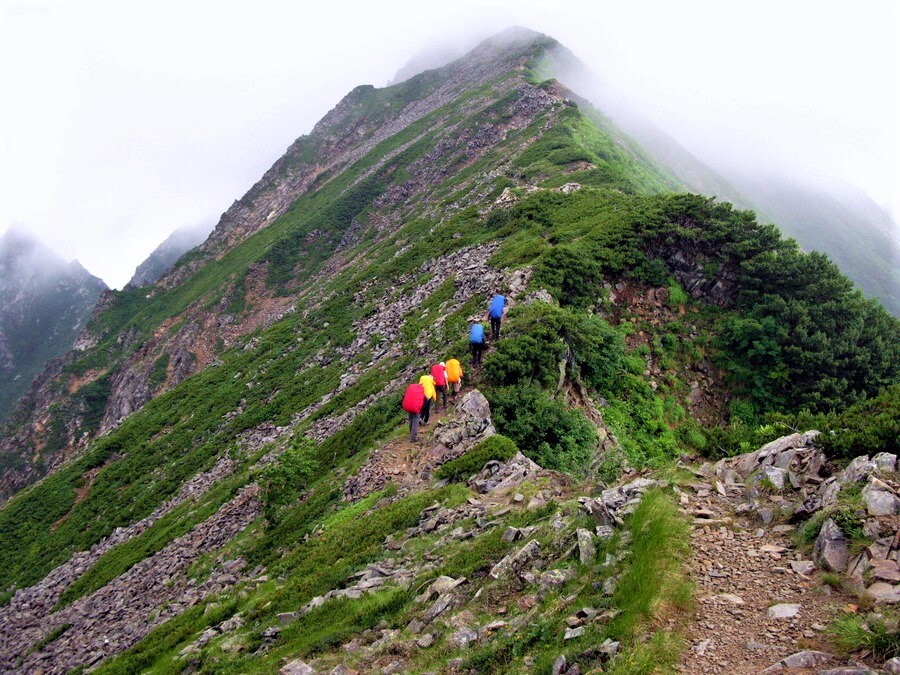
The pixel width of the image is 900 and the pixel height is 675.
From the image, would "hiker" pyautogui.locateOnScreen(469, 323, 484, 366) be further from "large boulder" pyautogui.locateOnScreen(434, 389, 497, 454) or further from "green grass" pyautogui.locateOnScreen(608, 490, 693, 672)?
"green grass" pyautogui.locateOnScreen(608, 490, 693, 672)

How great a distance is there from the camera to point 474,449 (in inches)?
539

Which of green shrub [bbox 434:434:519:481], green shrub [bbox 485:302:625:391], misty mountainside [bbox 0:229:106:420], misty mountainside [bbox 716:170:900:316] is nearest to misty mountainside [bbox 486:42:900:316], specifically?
misty mountainside [bbox 716:170:900:316]

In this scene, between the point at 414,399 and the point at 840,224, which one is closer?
the point at 414,399

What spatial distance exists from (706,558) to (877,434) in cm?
328

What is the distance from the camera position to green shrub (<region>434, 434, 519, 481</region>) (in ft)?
42.8

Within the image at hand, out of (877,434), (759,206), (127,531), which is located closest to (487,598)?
(877,434)

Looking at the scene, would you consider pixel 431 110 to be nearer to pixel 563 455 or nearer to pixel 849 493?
pixel 563 455

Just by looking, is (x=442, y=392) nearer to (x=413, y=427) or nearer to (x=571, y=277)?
(x=413, y=427)

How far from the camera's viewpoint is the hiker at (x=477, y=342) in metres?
16.9

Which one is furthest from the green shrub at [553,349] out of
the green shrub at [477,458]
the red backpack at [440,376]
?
the green shrub at [477,458]

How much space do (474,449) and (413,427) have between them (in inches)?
100

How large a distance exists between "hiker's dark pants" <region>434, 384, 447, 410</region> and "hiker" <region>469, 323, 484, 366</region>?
1.87 metres

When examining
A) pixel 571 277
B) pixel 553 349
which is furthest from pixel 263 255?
pixel 553 349

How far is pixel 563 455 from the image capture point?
14.1 m
